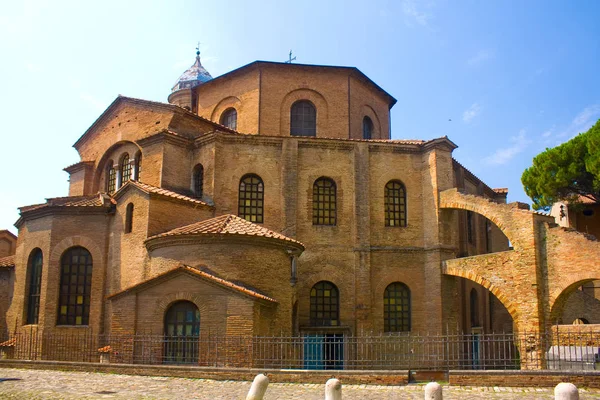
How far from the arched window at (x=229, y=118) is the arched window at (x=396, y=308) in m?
9.48

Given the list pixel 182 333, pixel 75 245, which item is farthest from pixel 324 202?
pixel 75 245

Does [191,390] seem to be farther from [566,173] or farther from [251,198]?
[566,173]

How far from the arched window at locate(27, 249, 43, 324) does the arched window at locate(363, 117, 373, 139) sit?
1368cm

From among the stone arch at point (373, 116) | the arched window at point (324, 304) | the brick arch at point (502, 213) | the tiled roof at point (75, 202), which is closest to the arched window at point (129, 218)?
the tiled roof at point (75, 202)

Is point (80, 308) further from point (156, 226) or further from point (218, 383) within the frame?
point (218, 383)

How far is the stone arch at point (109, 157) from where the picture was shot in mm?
23172

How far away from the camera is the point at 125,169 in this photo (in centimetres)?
2338

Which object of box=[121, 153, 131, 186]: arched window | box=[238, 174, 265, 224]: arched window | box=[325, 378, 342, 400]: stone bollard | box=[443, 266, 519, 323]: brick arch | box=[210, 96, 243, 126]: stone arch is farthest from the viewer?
box=[210, 96, 243, 126]: stone arch

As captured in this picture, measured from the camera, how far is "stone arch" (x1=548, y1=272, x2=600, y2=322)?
17.6 meters

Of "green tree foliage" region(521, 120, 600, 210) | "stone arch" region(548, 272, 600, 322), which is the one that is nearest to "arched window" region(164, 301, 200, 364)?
"stone arch" region(548, 272, 600, 322)

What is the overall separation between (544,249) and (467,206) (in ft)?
10.0

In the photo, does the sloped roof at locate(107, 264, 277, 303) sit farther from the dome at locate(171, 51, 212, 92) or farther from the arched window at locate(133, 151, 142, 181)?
the dome at locate(171, 51, 212, 92)

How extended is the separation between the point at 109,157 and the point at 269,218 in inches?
285

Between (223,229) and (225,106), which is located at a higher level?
(225,106)
